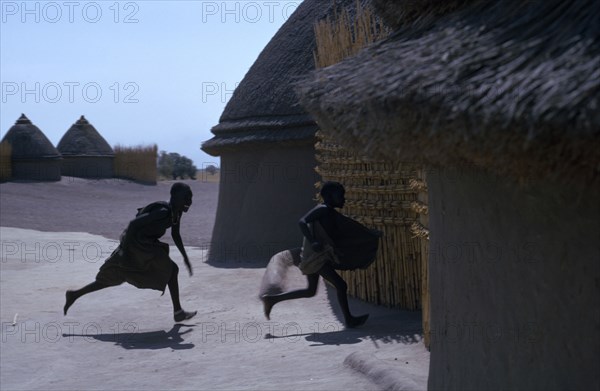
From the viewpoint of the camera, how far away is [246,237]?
12.5 metres

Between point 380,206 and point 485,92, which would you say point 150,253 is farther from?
point 485,92

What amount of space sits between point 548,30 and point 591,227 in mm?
710

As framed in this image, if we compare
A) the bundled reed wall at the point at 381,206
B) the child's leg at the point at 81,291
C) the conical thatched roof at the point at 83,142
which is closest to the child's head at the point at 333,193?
the bundled reed wall at the point at 381,206

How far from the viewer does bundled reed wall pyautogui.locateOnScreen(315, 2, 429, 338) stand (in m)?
7.77

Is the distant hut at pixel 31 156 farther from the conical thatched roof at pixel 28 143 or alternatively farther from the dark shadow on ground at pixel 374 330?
the dark shadow on ground at pixel 374 330

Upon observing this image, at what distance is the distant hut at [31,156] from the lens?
27297mm

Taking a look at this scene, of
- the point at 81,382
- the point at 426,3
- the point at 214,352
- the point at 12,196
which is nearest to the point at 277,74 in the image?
the point at 214,352

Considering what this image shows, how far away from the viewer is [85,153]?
30.9m

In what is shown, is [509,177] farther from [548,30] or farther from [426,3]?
[426,3]

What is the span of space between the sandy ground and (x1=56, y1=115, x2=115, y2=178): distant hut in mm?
18241

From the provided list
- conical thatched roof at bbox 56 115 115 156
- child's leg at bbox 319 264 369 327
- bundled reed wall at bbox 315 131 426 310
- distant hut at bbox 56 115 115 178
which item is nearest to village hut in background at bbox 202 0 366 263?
bundled reed wall at bbox 315 131 426 310

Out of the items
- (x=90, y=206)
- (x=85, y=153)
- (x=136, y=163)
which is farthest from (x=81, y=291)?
(x=136, y=163)

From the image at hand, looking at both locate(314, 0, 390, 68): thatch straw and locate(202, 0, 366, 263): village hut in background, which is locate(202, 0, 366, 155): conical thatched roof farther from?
locate(314, 0, 390, 68): thatch straw

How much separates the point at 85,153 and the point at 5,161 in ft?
14.0
